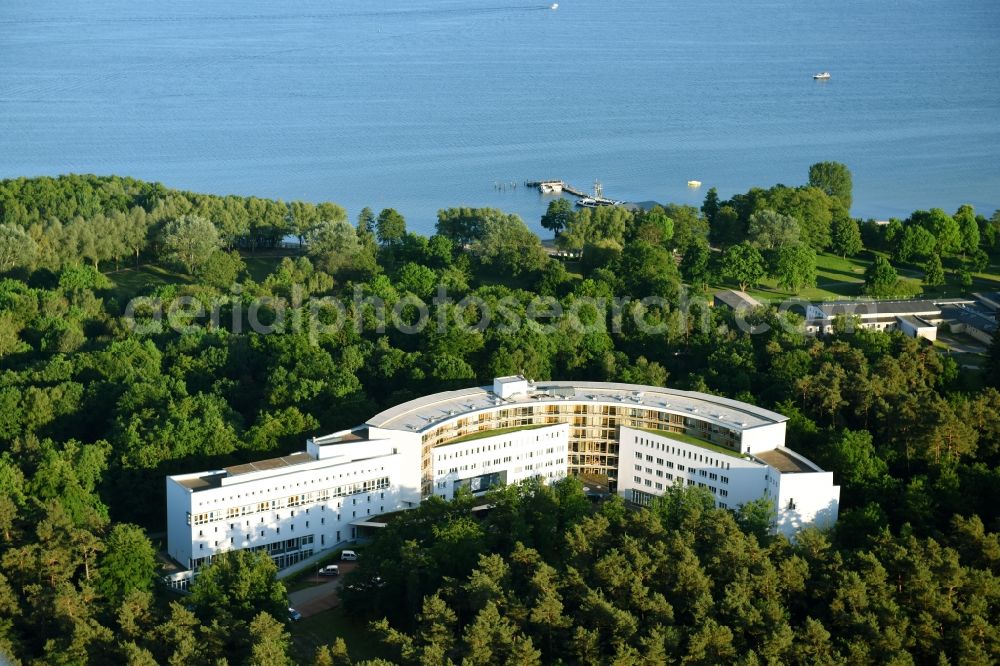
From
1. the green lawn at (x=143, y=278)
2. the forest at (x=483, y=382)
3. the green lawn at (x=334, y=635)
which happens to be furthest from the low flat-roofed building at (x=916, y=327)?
the green lawn at (x=143, y=278)

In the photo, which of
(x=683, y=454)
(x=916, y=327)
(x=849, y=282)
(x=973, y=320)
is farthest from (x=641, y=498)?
(x=849, y=282)

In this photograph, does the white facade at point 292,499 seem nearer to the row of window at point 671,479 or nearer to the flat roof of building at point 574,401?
the flat roof of building at point 574,401

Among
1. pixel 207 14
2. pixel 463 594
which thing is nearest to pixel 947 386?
pixel 463 594

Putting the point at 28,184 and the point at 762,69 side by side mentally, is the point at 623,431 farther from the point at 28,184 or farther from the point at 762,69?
the point at 762,69

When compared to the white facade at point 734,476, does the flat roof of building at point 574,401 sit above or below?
above

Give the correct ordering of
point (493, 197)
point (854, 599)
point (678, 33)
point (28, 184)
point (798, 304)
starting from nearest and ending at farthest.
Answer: point (854, 599) → point (798, 304) → point (28, 184) → point (493, 197) → point (678, 33)

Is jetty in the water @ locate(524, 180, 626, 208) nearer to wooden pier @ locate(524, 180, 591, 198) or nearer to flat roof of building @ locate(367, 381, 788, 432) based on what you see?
wooden pier @ locate(524, 180, 591, 198)

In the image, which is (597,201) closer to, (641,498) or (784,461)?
(641,498)
